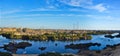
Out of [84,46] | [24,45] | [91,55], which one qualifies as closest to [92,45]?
[84,46]

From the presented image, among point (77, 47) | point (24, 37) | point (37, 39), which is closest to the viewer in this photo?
point (77, 47)

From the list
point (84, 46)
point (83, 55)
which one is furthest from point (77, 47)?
point (83, 55)

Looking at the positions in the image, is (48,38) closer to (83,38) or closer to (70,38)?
(70,38)

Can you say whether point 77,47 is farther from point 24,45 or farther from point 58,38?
point 58,38

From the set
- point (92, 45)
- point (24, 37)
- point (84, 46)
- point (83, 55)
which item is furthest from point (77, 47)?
point (24, 37)

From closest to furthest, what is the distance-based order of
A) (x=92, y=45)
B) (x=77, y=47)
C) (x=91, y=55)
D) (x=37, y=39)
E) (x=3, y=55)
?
(x=3, y=55), (x=91, y=55), (x=77, y=47), (x=92, y=45), (x=37, y=39)

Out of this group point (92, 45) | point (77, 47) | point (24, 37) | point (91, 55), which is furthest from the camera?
point (24, 37)

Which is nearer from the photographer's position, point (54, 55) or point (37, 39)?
point (54, 55)

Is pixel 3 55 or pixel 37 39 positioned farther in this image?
pixel 37 39

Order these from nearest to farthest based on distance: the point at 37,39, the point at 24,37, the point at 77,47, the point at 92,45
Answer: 1. the point at 77,47
2. the point at 92,45
3. the point at 37,39
4. the point at 24,37
